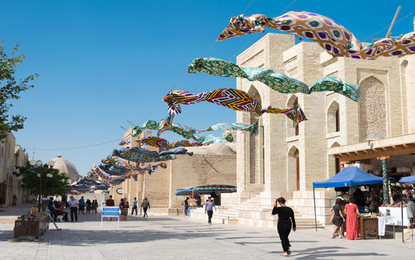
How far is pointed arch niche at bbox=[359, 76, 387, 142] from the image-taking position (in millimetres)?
21422

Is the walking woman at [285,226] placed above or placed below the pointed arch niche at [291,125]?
below

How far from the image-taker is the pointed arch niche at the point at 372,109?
70.3 feet

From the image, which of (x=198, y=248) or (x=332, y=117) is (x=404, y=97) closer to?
(x=332, y=117)

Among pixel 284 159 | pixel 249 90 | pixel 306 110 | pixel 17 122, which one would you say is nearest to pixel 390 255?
pixel 17 122

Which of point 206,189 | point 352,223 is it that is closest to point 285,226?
point 352,223

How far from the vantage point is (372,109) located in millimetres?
21688

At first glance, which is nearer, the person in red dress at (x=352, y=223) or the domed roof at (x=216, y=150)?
the person in red dress at (x=352, y=223)

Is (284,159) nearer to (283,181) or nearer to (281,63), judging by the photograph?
(283,181)

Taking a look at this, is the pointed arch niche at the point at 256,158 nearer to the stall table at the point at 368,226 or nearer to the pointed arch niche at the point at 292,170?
the pointed arch niche at the point at 292,170

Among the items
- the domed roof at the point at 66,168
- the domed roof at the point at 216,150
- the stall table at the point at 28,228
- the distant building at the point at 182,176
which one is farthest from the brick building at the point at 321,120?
the domed roof at the point at 66,168

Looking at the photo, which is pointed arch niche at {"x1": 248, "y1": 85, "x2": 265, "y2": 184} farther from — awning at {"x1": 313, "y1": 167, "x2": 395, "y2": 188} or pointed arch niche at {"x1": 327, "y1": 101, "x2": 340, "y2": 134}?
awning at {"x1": 313, "y1": 167, "x2": 395, "y2": 188}

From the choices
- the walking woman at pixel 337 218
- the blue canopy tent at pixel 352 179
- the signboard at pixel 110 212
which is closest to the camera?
the walking woman at pixel 337 218

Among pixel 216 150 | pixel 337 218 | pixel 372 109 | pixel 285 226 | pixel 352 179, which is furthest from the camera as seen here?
pixel 216 150

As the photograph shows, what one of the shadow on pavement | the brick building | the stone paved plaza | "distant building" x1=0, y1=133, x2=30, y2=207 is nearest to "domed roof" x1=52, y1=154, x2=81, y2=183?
"distant building" x1=0, y1=133, x2=30, y2=207
